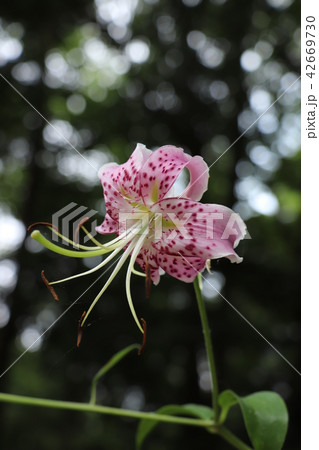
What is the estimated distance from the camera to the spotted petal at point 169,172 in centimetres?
75

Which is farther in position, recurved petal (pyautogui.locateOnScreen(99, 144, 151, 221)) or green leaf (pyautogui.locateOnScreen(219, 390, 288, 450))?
recurved petal (pyautogui.locateOnScreen(99, 144, 151, 221))

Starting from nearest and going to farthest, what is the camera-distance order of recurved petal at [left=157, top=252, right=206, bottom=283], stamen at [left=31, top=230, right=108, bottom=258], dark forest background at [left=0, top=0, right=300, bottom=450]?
stamen at [left=31, top=230, right=108, bottom=258] < recurved petal at [left=157, top=252, right=206, bottom=283] < dark forest background at [left=0, top=0, right=300, bottom=450]

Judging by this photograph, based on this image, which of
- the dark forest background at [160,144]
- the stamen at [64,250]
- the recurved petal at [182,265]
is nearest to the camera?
the stamen at [64,250]

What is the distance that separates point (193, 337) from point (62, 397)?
1.39m

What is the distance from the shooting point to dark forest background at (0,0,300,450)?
166 inches

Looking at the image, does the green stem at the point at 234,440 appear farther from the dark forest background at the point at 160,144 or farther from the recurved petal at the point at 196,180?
the dark forest background at the point at 160,144

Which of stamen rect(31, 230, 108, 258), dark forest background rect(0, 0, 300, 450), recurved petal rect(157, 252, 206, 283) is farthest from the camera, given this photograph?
dark forest background rect(0, 0, 300, 450)

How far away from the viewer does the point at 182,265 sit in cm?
76

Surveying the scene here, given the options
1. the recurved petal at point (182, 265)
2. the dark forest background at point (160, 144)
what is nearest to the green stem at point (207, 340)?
the recurved petal at point (182, 265)

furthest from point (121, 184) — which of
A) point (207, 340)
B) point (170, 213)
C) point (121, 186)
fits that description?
point (207, 340)

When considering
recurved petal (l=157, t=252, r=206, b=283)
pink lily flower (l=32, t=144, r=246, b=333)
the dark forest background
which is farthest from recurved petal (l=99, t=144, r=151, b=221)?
the dark forest background

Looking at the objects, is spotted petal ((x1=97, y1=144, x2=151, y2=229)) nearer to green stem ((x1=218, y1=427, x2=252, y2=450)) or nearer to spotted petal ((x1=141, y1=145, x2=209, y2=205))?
spotted petal ((x1=141, y1=145, x2=209, y2=205))
